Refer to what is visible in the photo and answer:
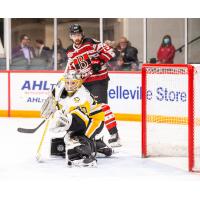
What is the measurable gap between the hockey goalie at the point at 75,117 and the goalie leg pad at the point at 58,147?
35 cm

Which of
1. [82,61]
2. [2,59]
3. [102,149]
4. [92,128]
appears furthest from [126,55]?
[92,128]

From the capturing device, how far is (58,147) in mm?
6836

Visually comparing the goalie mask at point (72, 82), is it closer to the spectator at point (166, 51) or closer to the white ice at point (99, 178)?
the white ice at point (99, 178)

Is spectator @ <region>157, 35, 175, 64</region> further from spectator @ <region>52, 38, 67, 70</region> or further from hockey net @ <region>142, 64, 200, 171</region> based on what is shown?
hockey net @ <region>142, 64, 200, 171</region>

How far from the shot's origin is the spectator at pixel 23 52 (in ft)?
36.2

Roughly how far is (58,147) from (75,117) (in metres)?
0.62

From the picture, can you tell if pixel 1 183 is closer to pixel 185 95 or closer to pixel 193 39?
pixel 185 95

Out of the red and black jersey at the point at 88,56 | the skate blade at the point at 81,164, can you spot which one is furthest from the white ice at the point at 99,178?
the red and black jersey at the point at 88,56

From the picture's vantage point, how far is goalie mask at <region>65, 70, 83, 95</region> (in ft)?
20.6

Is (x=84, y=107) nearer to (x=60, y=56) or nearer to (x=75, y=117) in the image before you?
(x=75, y=117)

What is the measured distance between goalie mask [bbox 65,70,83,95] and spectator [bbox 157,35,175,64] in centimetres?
421
